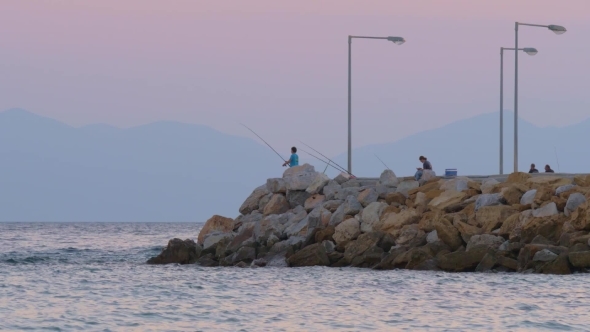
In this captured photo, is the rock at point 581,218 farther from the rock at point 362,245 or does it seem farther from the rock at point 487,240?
the rock at point 362,245

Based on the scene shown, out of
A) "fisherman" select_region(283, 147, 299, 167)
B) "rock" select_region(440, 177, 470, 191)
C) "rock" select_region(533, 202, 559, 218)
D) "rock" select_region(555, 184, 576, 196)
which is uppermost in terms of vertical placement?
"fisherman" select_region(283, 147, 299, 167)

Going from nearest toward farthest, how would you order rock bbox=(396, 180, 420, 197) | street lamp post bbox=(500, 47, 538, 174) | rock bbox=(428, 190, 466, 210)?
1. rock bbox=(428, 190, 466, 210)
2. rock bbox=(396, 180, 420, 197)
3. street lamp post bbox=(500, 47, 538, 174)

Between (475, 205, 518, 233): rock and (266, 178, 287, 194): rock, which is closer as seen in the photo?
(475, 205, 518, 233): rock

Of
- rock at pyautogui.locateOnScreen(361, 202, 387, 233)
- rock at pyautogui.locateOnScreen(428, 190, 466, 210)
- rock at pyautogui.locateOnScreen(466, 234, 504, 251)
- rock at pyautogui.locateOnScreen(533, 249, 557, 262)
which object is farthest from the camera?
rock at pyautogui.locateOnScreen(361, 202, 387, 233)

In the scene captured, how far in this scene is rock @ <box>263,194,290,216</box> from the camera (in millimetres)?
35125

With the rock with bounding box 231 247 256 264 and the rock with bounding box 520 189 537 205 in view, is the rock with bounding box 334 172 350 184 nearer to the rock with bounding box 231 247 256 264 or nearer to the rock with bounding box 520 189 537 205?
the rock with bounding box 231 247 256 264

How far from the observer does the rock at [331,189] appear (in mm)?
34375

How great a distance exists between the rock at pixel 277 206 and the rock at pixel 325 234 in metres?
3.50

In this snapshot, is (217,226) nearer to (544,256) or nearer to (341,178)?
(341,178)

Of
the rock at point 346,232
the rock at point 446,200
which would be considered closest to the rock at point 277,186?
the rock at point 346,232

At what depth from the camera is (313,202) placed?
34531 millimetres

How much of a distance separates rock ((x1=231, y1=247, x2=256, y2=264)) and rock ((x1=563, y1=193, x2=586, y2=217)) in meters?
8.72

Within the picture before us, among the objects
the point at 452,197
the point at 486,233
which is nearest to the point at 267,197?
the point at 452,197

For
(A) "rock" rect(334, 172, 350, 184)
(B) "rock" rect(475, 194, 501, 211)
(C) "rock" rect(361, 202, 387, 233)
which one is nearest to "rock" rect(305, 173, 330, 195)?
(A) "rock" rect(334, 172, 350, 184)
